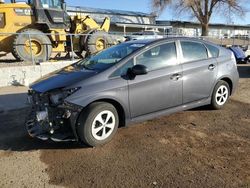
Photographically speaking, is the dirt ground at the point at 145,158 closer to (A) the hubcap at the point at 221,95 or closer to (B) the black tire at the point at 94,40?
(A) the hubcap at the point at 221,95

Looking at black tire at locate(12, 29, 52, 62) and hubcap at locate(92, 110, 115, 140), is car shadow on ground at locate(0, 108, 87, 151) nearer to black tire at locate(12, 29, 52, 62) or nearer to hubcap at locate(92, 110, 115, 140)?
hubcap at locate(92, 110, 115, 140)

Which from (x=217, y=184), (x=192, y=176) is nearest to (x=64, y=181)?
(x=192, y=176)

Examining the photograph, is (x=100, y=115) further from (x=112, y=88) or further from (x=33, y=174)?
(x=33, y=174)

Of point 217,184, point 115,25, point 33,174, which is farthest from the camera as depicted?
point 115,25

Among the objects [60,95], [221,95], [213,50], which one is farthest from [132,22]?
[60,95]

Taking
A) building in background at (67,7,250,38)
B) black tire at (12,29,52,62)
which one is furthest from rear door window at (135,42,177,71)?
building in background at (67,7,250,38)

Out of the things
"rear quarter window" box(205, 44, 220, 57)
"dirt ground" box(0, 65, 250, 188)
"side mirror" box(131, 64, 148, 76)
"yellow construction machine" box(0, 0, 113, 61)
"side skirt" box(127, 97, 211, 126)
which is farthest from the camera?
"yellow construction machine" box(0, 0, 113, 61)

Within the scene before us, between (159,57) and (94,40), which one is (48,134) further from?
(94,40)

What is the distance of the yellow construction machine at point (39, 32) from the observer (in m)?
11.4

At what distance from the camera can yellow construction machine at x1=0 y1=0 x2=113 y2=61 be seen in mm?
11430

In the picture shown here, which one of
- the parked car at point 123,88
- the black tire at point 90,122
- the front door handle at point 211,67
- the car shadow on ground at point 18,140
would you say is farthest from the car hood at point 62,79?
the front door handle at point 211,67

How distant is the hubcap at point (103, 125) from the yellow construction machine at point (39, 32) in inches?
286

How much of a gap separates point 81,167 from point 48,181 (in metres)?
0.48

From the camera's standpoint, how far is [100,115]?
4457mm
